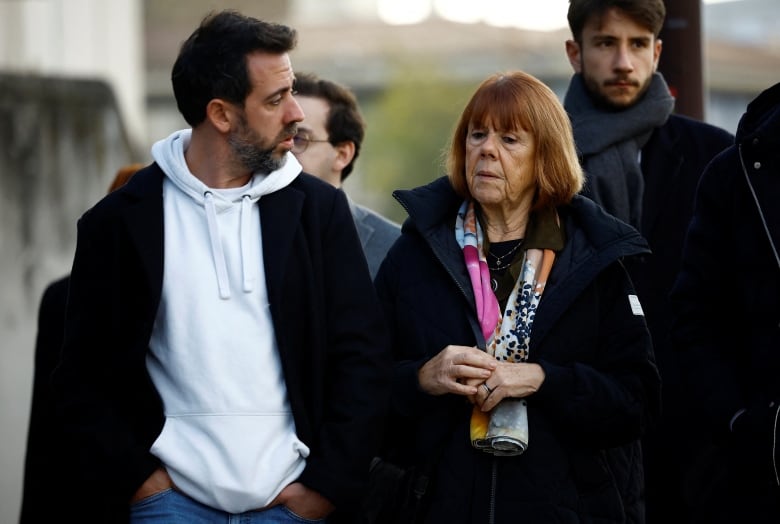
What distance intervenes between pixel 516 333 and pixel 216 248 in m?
0.96

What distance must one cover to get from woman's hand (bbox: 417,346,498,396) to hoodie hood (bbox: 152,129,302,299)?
62 centimetres

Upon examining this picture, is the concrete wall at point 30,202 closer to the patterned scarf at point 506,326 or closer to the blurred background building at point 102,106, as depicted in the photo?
the blurred background building at point 102,106

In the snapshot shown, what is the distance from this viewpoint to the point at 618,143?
18.1 ft

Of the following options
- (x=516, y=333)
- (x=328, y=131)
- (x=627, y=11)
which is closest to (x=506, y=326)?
(x=516, y=333)

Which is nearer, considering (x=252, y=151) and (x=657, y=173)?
(x=252, y=151)

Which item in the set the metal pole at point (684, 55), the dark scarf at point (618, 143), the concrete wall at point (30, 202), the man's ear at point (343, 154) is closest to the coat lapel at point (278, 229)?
the dark scarf at point (618, 143)

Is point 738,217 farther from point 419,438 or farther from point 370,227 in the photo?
point 370,227

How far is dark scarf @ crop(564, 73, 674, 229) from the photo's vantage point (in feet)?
17.6

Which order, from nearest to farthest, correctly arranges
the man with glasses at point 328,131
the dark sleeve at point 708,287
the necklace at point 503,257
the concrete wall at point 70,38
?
1. the dark sleeve at point 708,287
2. the necklace at point 503,257
3. the man with glasses at point 328,131
4. the concrete wall at point 70,38

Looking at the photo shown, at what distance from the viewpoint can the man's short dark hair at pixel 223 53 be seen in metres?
4.30

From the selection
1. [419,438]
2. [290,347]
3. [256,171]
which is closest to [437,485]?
[419,438]

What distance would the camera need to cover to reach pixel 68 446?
4.31 meters

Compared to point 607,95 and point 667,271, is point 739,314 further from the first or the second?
point 607,95

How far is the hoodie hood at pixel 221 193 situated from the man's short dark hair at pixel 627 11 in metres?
1.73
